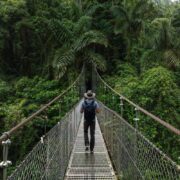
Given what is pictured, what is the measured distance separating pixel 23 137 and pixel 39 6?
7.83 m

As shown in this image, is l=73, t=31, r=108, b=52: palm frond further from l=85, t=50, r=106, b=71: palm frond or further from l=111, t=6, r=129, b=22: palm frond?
l=111, t=6, r=129, b=22: palm frond

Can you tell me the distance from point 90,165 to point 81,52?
11.1 m

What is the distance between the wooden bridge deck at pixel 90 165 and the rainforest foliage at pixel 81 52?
586 centimetres

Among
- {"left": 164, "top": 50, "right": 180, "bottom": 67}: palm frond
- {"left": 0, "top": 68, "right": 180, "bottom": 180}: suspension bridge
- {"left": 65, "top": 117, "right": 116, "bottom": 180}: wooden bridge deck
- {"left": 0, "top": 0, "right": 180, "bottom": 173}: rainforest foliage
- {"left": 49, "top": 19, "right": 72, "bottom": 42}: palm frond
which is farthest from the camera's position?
{"left": 49, "top": 19, "right": 72, "bottom": 42}: palm frond

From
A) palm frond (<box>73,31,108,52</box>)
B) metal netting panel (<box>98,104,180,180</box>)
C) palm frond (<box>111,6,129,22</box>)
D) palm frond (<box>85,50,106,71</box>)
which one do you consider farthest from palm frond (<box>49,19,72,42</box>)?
metal netting panel (<box>98,104,180,180</box>)

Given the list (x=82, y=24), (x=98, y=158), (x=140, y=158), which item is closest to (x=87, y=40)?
(x=82, y=24)

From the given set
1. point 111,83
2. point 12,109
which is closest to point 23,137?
point 12,109

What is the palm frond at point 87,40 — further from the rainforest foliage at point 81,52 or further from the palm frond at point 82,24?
the palm frond at point 82,24

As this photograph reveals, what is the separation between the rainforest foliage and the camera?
11.7m

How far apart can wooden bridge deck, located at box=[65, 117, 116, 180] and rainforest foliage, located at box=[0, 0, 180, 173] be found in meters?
5.86

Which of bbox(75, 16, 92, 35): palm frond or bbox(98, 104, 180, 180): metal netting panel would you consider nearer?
bbox(98, 104, 180, 180): metal netting panel

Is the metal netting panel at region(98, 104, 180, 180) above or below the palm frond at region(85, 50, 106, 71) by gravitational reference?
below

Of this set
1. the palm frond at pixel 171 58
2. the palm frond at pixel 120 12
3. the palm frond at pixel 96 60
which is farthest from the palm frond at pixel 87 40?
the palm frond at pixel 171 58

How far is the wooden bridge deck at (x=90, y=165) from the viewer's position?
4319mm
